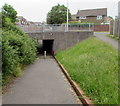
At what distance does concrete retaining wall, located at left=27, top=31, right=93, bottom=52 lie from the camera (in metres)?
18.8

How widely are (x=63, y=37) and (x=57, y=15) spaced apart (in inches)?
1046

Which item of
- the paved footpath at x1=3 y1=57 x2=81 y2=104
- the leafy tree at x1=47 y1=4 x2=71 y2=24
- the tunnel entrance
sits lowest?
the paved footpath at x1=3 y1=57 x2=81 y2=104

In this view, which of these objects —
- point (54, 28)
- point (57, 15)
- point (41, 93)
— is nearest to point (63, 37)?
point (54, 28)

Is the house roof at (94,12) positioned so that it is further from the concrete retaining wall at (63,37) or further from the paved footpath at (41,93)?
the paved footpath at (41,93)

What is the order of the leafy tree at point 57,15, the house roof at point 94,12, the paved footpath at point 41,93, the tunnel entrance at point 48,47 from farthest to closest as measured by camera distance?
the house roof at point 94,12 < the leafy tree at point 57,15 < the tunnel entrance at point 48,47 < the paved footpath at point 41,93

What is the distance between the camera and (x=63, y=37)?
1944 cm

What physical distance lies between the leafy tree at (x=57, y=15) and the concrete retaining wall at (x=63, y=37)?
24843mm

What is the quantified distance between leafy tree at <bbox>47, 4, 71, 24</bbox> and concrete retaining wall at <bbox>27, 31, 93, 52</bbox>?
24843mm

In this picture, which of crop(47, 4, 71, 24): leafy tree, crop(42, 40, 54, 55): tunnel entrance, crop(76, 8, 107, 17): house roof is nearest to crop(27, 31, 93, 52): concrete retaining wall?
crop(42, 40, 54, 55): tunnel entrance

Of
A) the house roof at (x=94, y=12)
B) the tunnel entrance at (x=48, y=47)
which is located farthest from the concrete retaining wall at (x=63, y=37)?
the house roof at (x=94, y=12)

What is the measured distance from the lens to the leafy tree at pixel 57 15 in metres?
43.8

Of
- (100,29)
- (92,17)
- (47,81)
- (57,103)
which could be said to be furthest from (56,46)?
(92,17)

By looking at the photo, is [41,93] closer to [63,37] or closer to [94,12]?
[63,37]

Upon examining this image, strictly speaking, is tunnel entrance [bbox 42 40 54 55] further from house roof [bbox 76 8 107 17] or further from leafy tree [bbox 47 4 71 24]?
house roof [bbox 76 8 107 17]
